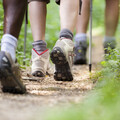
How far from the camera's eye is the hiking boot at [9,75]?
4.92 ft

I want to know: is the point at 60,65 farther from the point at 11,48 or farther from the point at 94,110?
the point at 94,110

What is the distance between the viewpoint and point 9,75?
1528mm

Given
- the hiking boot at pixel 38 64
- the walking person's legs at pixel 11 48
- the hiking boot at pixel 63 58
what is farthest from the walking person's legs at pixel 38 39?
the walking person's legs at pixel 11 48

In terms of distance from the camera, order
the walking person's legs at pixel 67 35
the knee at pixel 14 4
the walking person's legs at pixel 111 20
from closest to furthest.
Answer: the knee at pixel 14 4, the walking person's legs at pixel 67 35, the walking person's legs at pixel 111 20

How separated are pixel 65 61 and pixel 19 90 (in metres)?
0.45

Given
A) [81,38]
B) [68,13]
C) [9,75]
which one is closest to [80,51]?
[81,38]

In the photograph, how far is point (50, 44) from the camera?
6117mm

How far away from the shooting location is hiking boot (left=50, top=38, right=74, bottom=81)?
1876mm

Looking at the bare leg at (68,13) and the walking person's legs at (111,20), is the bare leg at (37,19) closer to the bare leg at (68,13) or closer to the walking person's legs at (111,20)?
the bare leg at (68,13)

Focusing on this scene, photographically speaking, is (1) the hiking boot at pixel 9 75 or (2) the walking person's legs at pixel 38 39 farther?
(2) the walking person's legs at pixel 38 39

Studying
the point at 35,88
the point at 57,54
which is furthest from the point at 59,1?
the point at 35,88

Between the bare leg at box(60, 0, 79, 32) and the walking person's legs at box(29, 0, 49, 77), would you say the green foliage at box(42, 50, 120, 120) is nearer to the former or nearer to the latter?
the bare leg at box(60, 0, 79, 32)

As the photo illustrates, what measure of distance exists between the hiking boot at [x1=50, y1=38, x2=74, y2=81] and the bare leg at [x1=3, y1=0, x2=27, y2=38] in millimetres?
316

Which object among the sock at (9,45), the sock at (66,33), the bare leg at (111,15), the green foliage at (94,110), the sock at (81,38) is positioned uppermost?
the bare leg at (111,15)
